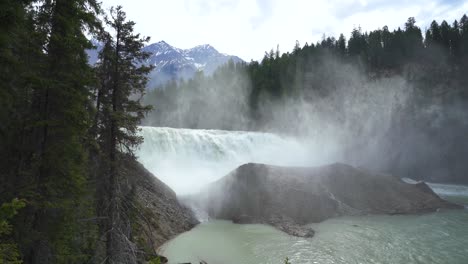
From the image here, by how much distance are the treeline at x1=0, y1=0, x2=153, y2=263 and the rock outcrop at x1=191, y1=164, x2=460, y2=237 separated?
1543cm

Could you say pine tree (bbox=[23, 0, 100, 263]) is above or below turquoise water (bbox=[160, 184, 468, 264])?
above

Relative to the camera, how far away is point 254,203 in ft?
83.3

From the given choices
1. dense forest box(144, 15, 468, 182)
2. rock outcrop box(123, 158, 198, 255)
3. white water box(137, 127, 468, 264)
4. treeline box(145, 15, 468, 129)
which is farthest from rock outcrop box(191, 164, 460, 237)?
treeline box(145, 15, 468, 129)

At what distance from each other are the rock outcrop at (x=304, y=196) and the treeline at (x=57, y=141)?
15429 millimetres

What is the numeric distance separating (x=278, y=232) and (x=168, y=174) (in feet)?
56.1

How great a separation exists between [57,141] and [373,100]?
6471cm

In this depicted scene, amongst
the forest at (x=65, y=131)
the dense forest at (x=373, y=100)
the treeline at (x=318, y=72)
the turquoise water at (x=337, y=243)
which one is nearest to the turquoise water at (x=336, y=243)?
the turquoise water at (x=337, y=243)

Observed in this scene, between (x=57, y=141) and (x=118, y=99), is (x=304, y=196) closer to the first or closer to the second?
(x=118, y=99)

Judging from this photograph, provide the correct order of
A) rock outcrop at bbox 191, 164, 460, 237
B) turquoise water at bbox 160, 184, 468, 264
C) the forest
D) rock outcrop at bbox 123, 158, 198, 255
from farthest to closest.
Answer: rock outcrop at bbox 191, 164, 460, 237 → rock outcrop at bbox 123, 158, 198, 255 → turquoise water at bbox 160, 184, 468, 264 → the forest

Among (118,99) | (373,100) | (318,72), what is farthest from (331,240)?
(318,72)

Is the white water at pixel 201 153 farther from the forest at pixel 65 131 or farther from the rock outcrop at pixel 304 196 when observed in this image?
the forest at pixel 65 131

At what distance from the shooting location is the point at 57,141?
941 centimetres

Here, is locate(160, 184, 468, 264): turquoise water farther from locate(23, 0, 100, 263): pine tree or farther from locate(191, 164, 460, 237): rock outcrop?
locate(23, 0, 100, 263): pine tree

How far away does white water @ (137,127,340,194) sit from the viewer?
116 feet
